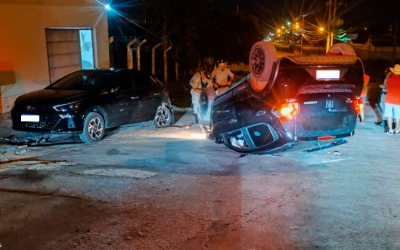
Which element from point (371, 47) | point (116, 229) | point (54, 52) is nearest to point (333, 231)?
point (116, 229)

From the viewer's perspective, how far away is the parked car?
29.0ft

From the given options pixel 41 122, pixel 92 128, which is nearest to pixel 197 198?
pixel 92 128

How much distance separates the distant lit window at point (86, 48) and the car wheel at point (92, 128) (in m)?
7.46

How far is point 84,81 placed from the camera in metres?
10.0

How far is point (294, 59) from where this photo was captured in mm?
6523

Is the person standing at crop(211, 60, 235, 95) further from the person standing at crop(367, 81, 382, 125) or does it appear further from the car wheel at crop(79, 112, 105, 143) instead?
the person standing at crop(367, 81, 382, 125)

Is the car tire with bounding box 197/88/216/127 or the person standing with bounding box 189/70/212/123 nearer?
the car tire with bounding box 197/88/216/127

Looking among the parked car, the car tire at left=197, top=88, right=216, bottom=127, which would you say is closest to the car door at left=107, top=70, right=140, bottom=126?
the parked car

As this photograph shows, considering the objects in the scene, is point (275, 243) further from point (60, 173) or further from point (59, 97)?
point (59, 97)

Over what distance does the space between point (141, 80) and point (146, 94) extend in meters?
0.38

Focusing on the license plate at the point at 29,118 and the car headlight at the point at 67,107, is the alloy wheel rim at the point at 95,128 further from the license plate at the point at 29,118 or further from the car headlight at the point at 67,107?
the license plate at the point at 29,118

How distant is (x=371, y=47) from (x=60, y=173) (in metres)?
51.8

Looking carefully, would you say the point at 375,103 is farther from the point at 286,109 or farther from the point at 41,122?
the point at 41,122

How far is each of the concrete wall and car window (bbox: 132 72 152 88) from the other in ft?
12.8
